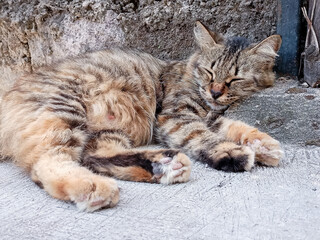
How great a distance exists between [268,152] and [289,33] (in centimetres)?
131

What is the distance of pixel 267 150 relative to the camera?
2.30 m

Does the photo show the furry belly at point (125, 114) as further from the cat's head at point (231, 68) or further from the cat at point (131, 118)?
the cat's head at point (231, 68)

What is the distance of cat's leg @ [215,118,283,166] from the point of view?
2294mm

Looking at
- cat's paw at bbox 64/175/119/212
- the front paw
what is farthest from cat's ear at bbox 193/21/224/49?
cat's paw at bbox 64/175/119/212

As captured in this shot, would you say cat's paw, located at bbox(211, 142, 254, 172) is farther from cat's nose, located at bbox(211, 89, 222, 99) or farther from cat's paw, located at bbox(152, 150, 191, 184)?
cat's nose, located at bbox(211, 89, 222, 99)

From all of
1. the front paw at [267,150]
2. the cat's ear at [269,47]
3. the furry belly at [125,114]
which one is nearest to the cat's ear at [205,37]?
the cat's ear at [269,47]

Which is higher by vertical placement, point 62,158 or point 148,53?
point 148,53

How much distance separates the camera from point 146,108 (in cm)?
301

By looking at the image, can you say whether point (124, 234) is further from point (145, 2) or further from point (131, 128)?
point (145, 2)

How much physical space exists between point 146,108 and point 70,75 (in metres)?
0.65

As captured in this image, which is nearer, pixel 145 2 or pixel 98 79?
pixel 98 79

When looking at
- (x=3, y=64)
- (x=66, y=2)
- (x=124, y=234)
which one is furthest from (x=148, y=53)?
(x=124, y=234)

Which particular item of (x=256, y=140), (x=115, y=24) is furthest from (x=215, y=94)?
(x=115, y=24)

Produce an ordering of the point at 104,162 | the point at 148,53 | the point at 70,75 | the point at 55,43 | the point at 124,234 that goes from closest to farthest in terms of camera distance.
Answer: the point at 124,234 → the point at 104,162 → the point at 70,75 → the point at 148,53 → the point at 55,43
